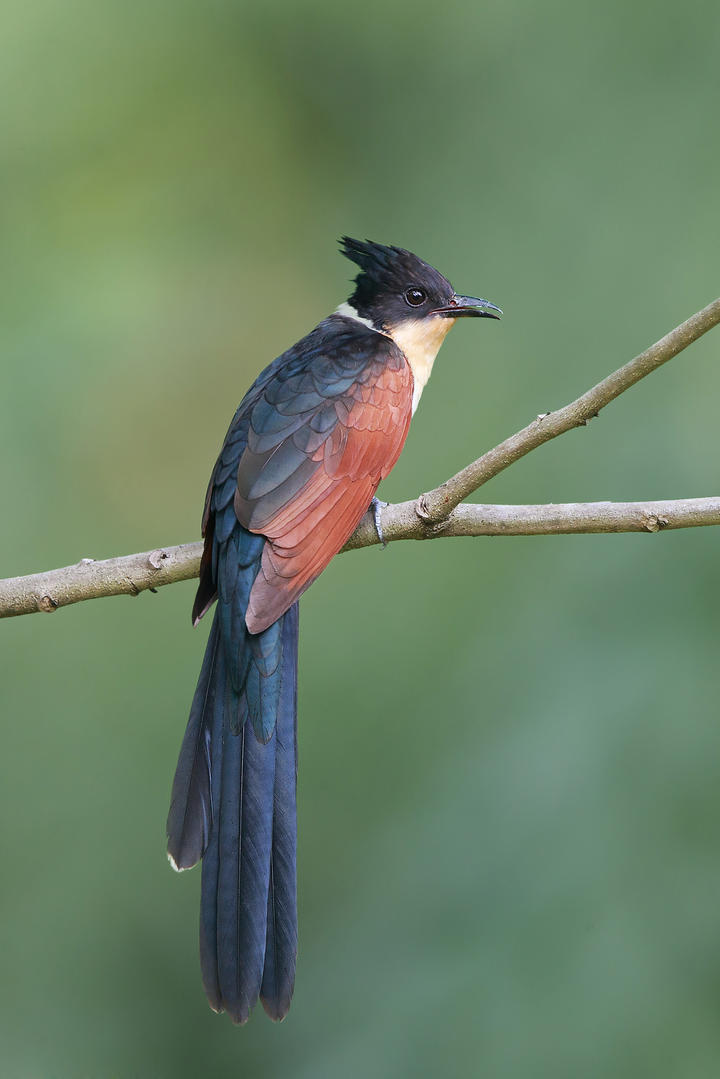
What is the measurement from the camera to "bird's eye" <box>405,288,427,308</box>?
3045mm

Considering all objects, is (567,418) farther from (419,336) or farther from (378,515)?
(419,336)

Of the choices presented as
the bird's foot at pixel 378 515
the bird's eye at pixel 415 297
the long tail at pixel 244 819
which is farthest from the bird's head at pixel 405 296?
the long tail at pixel 244 819

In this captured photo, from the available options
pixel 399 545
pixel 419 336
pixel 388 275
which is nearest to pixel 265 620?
pixel 419 336

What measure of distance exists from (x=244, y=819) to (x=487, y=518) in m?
0.75

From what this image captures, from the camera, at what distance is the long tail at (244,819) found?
2.18 m

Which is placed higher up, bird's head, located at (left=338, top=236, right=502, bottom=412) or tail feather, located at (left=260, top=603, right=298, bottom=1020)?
bird's head, located at (left=338, top=236, right=502, bottom=412)

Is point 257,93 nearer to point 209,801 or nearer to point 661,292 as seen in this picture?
point 661,292

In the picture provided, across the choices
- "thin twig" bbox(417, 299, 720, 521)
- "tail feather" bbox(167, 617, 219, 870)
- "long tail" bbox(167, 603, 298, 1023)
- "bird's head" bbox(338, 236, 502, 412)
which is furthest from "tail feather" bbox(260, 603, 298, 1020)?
"bird's head" bbox(338, 236, 502, 412)

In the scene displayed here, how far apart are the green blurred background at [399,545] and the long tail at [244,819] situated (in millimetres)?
872

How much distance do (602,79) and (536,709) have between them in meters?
2.90

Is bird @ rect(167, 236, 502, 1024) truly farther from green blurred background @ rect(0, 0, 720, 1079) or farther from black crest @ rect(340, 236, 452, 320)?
green blurred background @ rect(0, 0, 720, 1079)

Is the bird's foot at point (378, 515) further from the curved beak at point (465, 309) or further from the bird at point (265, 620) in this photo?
the curved beak at point (465, 309)

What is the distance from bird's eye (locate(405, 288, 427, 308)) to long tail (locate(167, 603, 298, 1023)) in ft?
3.49

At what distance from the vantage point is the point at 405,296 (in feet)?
10.0
